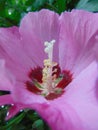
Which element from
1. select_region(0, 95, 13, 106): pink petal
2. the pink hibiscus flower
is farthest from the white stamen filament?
select_region(0, 95, 13, 106): pink petal

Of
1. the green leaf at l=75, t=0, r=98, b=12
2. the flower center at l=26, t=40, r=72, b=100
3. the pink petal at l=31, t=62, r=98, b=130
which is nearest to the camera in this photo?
the pink petal at l=31, t=62, r=98, b=130

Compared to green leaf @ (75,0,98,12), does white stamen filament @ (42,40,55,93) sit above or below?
below

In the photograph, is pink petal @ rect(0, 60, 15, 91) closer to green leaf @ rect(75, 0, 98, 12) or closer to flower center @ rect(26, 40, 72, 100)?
flower center @ rect(26, 40, 72, 100)

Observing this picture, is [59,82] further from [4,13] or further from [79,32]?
[4,13]

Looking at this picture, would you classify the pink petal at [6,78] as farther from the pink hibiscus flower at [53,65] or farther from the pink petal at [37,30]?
the pink petal at [37,30]

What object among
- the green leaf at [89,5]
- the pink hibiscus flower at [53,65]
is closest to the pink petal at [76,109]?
the pink hibiscus flower at [53,65]

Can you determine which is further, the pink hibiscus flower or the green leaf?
the green leaf

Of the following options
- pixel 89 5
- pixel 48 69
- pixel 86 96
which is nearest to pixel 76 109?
pixel 86 96
